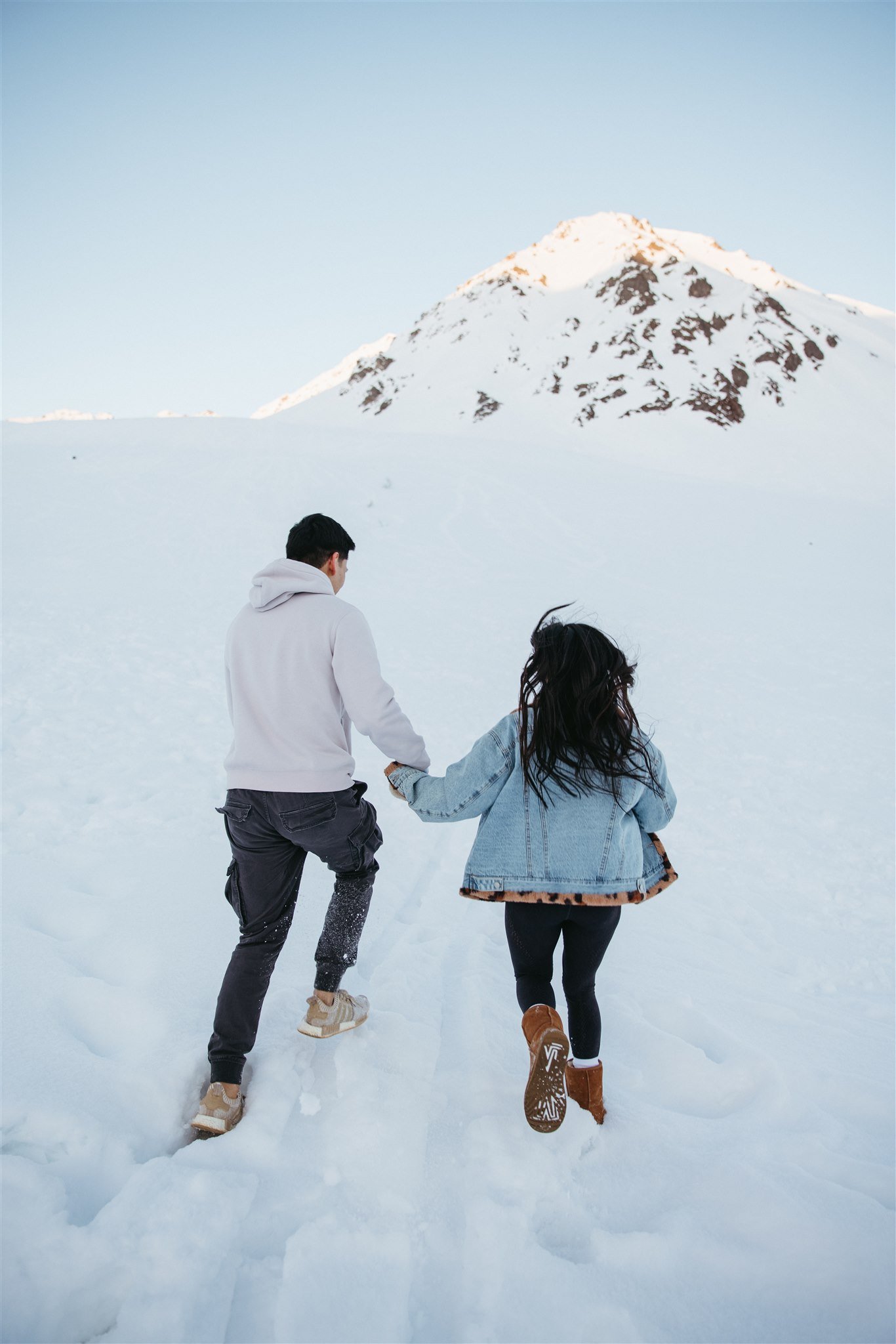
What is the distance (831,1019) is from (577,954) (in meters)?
1.60

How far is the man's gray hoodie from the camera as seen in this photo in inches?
85.4

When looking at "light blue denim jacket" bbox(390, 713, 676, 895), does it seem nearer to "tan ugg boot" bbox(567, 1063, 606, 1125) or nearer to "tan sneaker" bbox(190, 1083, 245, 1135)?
"tan ugg boot" bbox(567, 1063, 606, 1125)

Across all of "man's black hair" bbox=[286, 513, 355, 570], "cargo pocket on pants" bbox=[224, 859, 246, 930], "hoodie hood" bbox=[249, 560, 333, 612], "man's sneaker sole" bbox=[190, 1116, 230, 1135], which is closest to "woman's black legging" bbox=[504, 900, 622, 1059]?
"cargo pocket on pants" bbox=[224, 859, 246, 930]

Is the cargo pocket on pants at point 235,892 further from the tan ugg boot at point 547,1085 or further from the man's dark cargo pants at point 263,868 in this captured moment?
the tan ugg boot at point 547,1085

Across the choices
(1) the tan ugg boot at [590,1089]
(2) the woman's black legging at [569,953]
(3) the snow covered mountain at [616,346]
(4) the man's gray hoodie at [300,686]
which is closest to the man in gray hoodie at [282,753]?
(4) the man's gray hoodie at [300,686]

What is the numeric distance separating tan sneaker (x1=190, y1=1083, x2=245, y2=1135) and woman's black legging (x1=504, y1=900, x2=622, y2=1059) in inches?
38.0

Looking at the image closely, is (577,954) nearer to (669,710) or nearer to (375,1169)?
(375,1169)

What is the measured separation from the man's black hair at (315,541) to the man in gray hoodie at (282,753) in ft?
0.28

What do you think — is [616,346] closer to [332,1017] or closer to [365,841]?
[365,841]

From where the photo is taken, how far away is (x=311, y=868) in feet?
12.1

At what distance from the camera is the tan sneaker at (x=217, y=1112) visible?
206 centimetres

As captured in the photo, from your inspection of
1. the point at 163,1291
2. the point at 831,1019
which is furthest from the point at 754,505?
the point at 163,1291

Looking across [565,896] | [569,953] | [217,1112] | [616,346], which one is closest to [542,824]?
[565,896]

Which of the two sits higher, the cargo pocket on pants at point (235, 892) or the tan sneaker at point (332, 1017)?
the cargo pocket on pants at point (235, 892)
